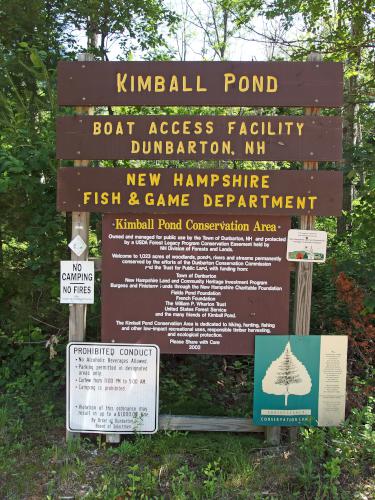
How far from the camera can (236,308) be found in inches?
147

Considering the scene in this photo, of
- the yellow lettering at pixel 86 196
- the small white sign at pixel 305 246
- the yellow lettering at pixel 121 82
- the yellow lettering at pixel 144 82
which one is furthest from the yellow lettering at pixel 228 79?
the yellow lettering at pixel 86 196

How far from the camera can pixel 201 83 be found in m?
3.57

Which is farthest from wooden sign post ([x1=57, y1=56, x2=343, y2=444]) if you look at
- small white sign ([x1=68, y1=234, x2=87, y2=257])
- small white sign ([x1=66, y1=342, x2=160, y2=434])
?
small white sign ([x1=66, y1=342, x2=160, y2=434])

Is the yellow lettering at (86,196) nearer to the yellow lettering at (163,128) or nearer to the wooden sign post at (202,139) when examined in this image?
the wooden sign post at (202,139)

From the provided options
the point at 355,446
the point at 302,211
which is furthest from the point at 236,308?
the point at 355,446

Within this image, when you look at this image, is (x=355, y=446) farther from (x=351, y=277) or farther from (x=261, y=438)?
(x=351, y=277)

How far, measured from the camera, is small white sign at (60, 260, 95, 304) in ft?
12.2

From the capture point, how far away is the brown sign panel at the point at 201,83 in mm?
3543

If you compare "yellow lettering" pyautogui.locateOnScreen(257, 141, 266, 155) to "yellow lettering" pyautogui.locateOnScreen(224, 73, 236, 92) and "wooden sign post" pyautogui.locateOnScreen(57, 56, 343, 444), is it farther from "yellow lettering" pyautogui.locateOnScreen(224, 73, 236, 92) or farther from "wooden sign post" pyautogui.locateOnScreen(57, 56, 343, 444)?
"yellow lettering" pyautogui.locateOnScreen(224, 73, 236, 92)

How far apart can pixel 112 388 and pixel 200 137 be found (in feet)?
6.70

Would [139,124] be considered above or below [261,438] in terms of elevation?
above

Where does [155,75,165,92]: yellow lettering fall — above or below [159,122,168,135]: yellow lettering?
above

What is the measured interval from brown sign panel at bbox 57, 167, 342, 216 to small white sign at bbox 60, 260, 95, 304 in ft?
1.62

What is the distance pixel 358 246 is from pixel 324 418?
6.97 ft
